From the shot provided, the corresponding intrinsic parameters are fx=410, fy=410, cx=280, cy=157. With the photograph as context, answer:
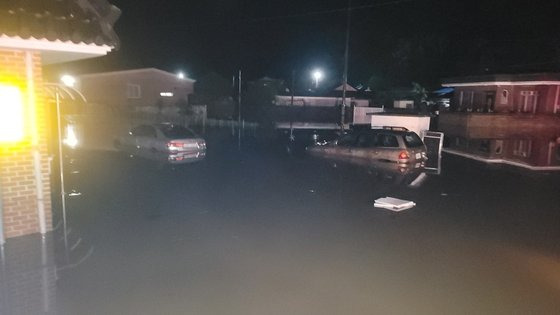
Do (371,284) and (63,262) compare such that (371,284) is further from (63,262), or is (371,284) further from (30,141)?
(30,141)

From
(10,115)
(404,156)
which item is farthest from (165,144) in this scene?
(10,115)

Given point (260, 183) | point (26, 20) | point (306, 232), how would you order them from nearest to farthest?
point (26, 20)
point (306, 232)
point (260, 183)

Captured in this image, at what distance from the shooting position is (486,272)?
6371mm

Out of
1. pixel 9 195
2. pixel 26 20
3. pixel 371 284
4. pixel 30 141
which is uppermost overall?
pixel 26 20

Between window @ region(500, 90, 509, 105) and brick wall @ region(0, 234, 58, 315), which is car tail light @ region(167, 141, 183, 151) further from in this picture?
window @ region(500, 90, 509, 105)

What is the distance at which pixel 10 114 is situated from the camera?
6301 mm

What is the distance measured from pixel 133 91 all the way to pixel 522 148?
3153 centimetres

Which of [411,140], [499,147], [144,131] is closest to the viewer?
[411,140]

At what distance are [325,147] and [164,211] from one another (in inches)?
349

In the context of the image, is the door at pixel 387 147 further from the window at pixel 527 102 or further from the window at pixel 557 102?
the window at pixel 557 102

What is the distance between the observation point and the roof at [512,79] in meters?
24.0

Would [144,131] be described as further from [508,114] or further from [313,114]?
[508,114]

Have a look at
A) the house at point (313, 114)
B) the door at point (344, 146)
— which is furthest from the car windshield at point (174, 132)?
the house at point (313, 114)

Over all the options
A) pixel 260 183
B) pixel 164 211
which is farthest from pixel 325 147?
pixel 164 211
